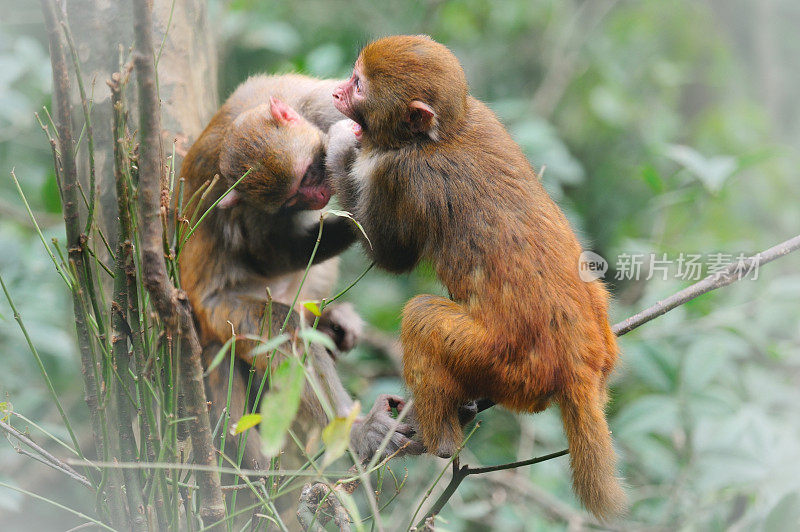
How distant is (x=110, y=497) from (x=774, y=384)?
4.18 meters

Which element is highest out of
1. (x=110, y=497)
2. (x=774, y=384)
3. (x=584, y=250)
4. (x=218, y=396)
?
(x=584, y=250)

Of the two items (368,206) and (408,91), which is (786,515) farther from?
(408,91)

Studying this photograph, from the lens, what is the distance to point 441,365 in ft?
7.86

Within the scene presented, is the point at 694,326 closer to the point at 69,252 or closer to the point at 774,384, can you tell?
the point at 774,384

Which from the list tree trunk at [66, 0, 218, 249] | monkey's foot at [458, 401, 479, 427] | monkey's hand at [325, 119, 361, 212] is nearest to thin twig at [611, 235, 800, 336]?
monkey's foot at [458, 401, 479, 427]

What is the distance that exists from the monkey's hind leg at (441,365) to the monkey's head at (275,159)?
2.66 ft

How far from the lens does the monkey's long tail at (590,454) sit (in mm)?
2361

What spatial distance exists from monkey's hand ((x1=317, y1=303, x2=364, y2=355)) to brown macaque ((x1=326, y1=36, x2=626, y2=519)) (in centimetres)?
85

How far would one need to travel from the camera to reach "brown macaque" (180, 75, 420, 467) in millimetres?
2801

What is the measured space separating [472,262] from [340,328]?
1.19 meters

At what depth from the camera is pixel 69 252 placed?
1956 mm

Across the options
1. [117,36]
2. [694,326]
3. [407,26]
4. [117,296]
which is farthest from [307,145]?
[407,26]

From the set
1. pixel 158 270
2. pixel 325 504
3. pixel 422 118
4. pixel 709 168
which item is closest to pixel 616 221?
pixel 709 168

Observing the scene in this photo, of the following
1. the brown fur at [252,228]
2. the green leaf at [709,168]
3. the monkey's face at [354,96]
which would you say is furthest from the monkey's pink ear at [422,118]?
the green leaf at [709,168]
